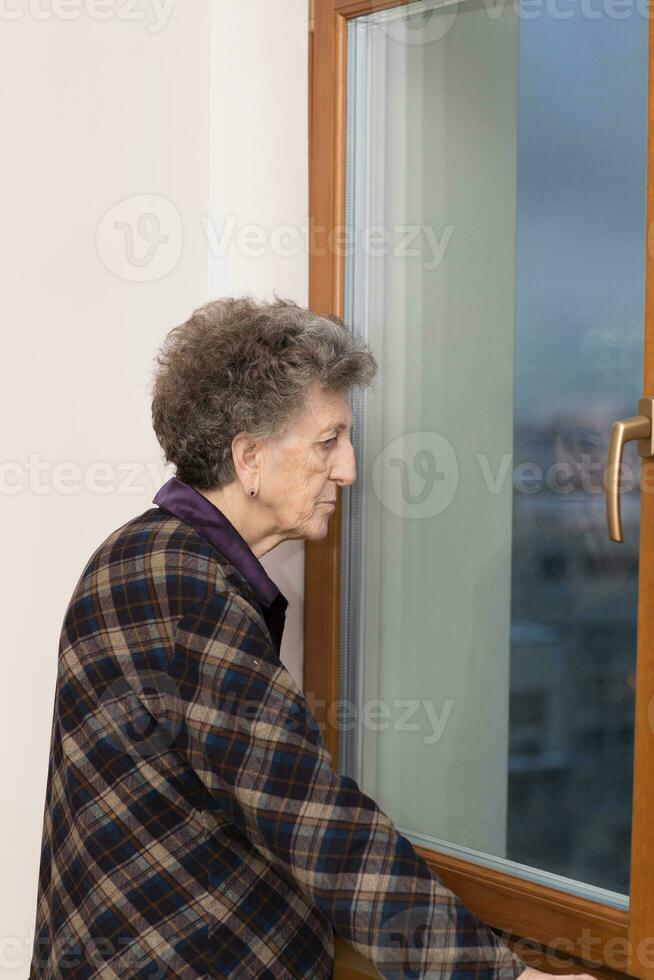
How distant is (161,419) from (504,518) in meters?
0.51

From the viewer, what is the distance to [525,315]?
1562 mm

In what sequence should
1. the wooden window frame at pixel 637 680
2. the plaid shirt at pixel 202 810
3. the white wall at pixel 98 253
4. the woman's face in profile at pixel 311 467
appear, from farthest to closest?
the white wall at pixel 98 253 → the woman's face in profile at pixel 311 467 → the wooden window frame at pixel 637 680 → the plaid shirt at pixel 202 810

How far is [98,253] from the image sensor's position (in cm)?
185

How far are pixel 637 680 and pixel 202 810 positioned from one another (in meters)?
0.57

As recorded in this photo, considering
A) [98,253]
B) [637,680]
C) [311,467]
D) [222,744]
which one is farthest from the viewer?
[98,253]

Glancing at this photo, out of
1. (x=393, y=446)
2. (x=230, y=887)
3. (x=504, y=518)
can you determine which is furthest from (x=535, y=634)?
(x=230, y=887)

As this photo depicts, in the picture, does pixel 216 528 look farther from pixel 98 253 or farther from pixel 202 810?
pixel 98 253

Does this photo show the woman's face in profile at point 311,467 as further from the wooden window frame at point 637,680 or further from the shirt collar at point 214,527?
the wooden window frame at point 637,680

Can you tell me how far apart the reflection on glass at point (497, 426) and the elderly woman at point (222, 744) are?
212mm

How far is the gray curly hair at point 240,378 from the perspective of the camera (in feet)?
4.87

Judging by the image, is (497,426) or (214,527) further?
(497,426)

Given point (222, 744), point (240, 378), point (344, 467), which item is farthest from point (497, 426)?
point (222, 744)

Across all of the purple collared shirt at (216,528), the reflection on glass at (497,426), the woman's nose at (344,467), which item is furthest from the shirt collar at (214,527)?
the reflection on glass at (497,426)

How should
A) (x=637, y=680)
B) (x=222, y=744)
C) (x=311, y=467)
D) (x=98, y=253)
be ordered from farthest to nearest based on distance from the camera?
(x=98, y=253) < (x=311, y=467) < (x=637, y=680) < (x=222, y=744)
